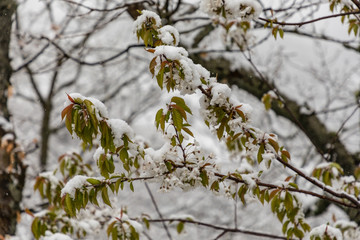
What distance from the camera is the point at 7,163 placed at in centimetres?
310

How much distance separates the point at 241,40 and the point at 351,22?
38.5 inches

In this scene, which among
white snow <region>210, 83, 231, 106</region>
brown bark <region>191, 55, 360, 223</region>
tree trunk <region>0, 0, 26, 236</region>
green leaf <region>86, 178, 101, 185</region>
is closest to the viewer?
white snow <region>210, 83, 231, 106</region>

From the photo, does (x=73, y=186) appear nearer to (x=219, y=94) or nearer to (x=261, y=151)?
(x=219, y=94)

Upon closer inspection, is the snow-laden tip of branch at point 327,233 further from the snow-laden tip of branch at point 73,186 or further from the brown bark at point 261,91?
the brown bark at point 261,91

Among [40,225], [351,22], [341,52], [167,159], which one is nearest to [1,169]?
[40,225]

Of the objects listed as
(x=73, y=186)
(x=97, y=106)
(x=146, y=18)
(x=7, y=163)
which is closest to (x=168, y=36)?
(x=146, y=18)

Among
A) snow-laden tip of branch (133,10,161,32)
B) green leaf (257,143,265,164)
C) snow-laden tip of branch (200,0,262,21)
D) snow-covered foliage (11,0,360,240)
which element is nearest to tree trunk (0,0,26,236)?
snow-covered foliage (11,0,360,240)

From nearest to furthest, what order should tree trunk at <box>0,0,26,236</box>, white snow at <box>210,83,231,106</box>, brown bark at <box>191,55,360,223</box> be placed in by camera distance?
white snow at <box>210,83,231,106</box>
tree trunk at <box>0,0,26,236</box>
brown bark at <box>191,55,360,223</box>

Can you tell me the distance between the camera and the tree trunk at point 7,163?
2909mm

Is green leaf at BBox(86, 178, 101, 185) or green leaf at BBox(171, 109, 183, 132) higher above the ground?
green leaf at BBox(171, 109, 183, 132)

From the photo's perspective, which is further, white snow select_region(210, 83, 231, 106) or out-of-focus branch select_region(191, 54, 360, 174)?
out-of-focus branch select_region(191, 54, 360, 174)

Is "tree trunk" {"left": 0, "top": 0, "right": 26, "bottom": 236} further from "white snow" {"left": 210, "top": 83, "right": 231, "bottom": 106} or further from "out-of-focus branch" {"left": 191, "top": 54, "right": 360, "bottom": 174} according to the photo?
"white snow" {"left": 210, "top": 83, "right": 231, "bottom": 106}

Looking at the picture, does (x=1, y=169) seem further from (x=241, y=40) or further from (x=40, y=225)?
(x=241, y=40)

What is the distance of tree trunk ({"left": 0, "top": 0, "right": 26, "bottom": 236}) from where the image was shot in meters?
2.91
